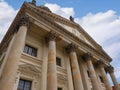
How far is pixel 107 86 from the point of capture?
1670cm

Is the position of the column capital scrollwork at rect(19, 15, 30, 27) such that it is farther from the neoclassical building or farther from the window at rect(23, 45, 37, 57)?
the window at rect(23, 45, 37, 57)

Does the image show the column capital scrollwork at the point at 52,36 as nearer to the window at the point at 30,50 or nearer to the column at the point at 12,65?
the window at the point at 30,50

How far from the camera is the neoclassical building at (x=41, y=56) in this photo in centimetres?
927

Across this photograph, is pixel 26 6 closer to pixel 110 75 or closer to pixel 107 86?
pixel 107 86

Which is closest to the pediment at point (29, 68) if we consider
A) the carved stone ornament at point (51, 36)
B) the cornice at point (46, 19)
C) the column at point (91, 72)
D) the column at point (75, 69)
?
the carved stone ornament at point (51, 36)

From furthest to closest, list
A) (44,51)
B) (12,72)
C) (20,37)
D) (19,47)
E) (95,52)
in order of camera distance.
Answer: (95,52) < (44,51) < (20,37) < (19,47) < (12,72)

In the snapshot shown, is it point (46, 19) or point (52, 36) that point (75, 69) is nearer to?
point (52, 36)

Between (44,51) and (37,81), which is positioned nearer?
(37,81)

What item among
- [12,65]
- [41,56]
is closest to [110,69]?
[41,56]

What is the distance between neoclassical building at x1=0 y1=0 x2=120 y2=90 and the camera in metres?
9.27

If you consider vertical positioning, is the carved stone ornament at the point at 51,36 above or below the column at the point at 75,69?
above

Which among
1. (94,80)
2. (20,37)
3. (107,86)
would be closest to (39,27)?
(20,37)

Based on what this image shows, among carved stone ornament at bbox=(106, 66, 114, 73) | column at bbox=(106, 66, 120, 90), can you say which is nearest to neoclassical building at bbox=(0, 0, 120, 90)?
column at bbox=(106, 66, 120, 90)

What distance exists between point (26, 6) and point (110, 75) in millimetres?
16438
